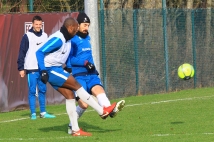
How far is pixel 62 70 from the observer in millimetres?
11219

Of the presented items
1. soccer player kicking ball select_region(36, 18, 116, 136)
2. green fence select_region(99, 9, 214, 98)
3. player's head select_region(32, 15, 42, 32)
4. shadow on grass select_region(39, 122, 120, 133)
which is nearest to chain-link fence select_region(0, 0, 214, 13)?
green fence select_region(99, 9, 214, 98)

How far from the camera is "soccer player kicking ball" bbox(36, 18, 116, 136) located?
36.3ft

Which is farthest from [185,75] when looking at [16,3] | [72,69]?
[16,3]

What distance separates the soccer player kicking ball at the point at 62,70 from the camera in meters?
11.1

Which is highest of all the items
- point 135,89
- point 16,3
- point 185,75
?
point 16,3

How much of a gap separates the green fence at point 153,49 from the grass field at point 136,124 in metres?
1.98

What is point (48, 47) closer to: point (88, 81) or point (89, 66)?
point (89, 66)

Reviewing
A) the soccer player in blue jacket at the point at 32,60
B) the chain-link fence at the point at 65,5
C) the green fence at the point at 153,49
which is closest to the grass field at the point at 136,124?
the soccer player in blue jacket at the point at 32,60

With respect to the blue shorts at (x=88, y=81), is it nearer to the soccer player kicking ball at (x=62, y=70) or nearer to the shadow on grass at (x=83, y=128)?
the soccer player kicking ball at (x=62, y=70)

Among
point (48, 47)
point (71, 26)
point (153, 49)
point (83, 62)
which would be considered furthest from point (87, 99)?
point (153, 49)

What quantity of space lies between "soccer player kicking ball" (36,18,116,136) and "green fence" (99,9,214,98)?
771 centimetres

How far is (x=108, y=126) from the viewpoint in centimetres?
1266

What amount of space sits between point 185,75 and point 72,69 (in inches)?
90.0

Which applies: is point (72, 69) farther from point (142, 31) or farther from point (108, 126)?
point (142, 31)
